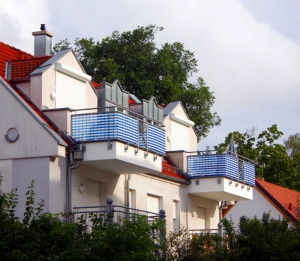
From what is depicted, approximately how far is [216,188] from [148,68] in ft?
57.5

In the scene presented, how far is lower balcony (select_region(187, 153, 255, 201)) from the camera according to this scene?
1304 inches

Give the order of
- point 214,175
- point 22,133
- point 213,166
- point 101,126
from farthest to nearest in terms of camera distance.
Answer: point 213,166, point 214,175, point 101,126, point 22,133

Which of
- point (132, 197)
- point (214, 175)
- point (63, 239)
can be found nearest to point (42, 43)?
point (132, 197)

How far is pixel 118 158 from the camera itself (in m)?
25.3

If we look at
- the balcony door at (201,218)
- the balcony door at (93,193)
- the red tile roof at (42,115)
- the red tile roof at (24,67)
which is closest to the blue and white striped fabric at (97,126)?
the red tile roof at (42,115)

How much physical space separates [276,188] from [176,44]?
10.6m

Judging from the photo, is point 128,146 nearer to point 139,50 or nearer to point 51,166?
point 51,166

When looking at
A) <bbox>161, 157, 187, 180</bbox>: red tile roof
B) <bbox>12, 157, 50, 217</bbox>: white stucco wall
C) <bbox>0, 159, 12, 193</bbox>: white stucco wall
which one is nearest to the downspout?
<bbox>12, 157, 50, 217</bbox>: white stucco wall

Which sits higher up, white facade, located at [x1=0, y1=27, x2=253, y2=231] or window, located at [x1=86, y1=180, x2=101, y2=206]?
white facade, located at [x1=0, y1=27, x2=253, y2=231]

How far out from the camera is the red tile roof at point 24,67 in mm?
27062

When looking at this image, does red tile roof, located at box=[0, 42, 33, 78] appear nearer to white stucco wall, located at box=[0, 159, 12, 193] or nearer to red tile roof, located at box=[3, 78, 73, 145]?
red tile roof, located at box=[3, 78, 73, 145]

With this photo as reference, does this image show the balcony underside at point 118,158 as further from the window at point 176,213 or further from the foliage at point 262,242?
the window at point 176,213

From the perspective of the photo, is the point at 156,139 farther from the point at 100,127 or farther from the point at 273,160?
the point at 273,160

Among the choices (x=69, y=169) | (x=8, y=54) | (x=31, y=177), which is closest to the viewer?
(x=31, y=177)
